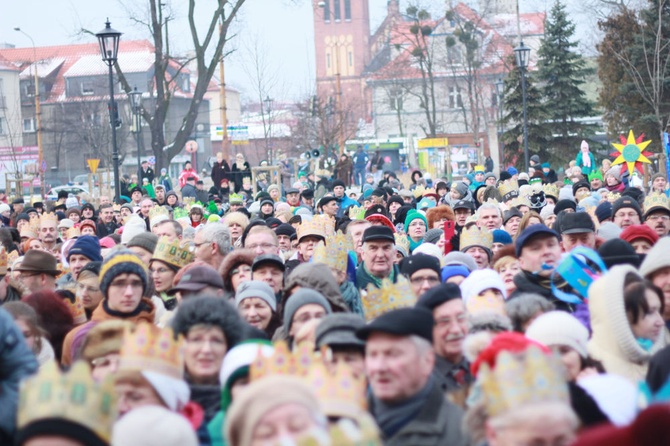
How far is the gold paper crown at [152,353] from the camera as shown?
223 inches

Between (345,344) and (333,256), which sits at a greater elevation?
(333,256)

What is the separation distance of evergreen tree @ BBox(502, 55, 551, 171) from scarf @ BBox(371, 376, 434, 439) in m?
37.8

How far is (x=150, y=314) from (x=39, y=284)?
7.15ft

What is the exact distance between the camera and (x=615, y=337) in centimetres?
661

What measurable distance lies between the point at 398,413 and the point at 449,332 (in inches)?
56.0

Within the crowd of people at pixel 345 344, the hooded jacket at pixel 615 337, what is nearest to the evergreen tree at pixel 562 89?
the crowd of people at pixel 345 344

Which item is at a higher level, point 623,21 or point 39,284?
point 623,21

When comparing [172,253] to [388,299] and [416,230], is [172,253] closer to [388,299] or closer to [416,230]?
[388,299]

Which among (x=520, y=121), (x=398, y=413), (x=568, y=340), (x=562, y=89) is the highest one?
(x=562, y=89)

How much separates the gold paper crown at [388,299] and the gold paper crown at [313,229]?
3.66 metres

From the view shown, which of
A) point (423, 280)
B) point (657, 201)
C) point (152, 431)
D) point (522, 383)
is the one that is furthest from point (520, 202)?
point (152, 431)

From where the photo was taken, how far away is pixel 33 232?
16.5m

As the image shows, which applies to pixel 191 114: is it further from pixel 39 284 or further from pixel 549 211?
pixel 39 284

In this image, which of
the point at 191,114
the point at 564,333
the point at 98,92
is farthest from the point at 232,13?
the point at 98,92
